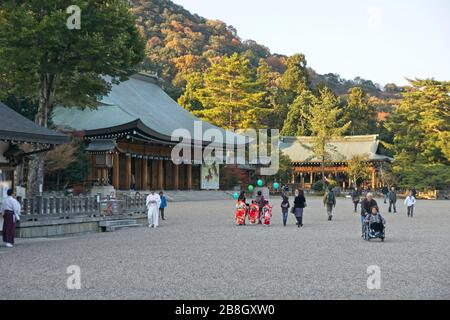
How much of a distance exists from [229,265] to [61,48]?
13801mm

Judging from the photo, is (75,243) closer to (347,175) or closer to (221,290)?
(221,290)

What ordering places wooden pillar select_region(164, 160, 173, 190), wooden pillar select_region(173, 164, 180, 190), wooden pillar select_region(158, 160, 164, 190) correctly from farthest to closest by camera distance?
1. wooden pillar select_region(173, 164, 180, 190)
2. wooden pillar select_region(164, 160, 173, 190)
3. wooden pillar select_region(158, 160, 164, 190)

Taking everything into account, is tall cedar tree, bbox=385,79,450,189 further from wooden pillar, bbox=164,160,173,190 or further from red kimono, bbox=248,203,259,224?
red kimono, bbox=248,203,259,224

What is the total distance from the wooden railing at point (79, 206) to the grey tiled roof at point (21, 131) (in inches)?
72.1

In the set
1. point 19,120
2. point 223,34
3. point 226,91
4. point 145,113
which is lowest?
point 19,120

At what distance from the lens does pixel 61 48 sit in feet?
72.0

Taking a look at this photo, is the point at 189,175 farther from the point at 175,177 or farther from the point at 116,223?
Result: the point at 116,223

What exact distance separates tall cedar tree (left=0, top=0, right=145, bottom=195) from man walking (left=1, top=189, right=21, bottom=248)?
7.58m

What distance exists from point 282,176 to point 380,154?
495 inches

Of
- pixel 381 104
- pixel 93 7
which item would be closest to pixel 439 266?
pixel 93 7

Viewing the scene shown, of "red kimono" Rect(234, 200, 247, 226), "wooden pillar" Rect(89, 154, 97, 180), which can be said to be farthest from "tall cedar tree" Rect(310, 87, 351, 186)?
"red kimono" Rect(234, 200, 247, 226)

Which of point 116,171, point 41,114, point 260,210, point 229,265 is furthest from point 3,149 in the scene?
point 116,171

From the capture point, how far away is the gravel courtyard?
8406mm

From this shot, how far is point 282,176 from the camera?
216 feet
